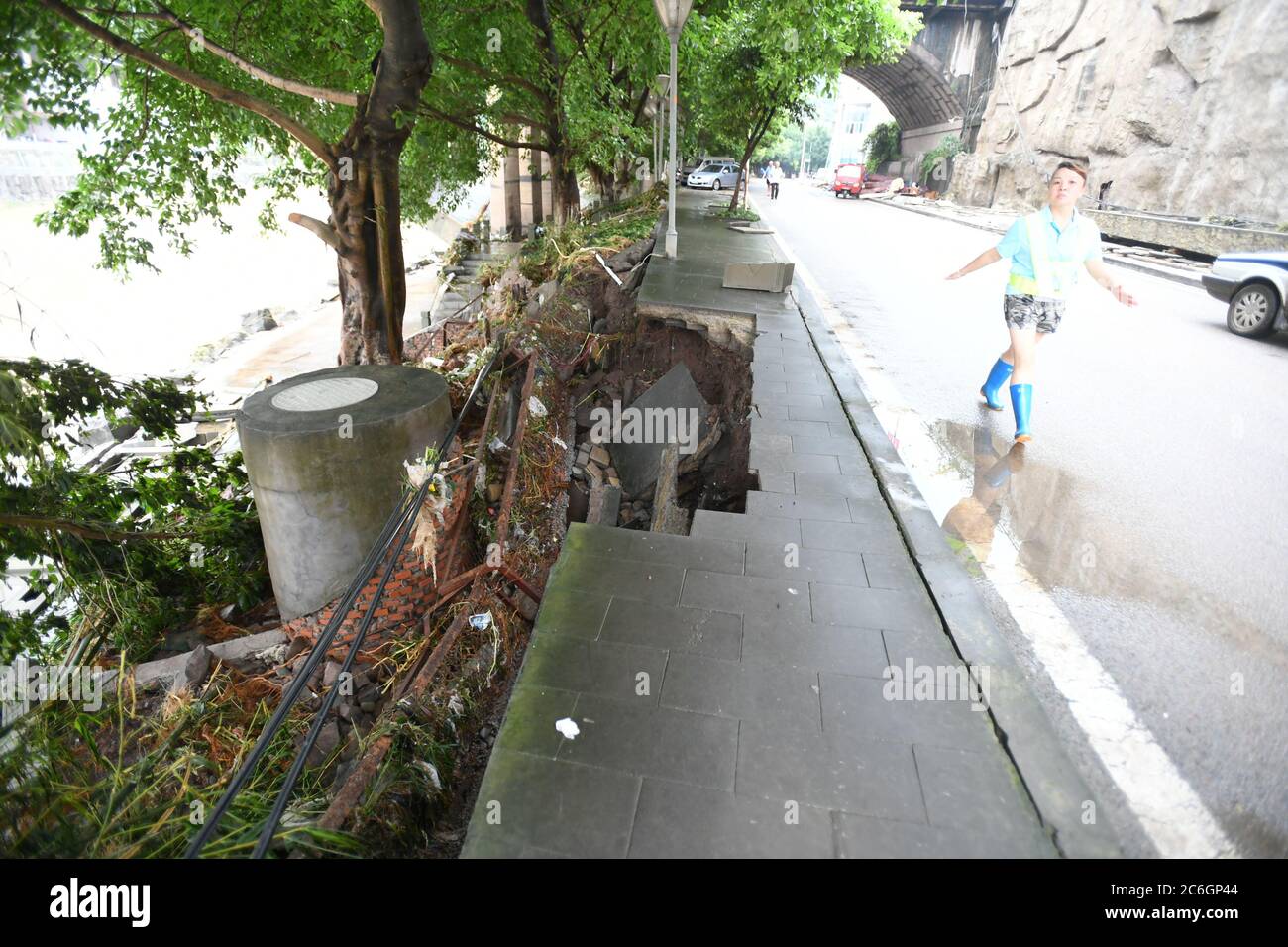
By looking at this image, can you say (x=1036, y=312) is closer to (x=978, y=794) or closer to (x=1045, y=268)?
(x=1045, y=268)

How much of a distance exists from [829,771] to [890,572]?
4.56ft

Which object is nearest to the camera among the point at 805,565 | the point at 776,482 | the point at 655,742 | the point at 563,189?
the point at 655,742

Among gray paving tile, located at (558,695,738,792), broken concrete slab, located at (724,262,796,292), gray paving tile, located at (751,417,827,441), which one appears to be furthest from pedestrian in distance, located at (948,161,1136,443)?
gray paving tile, located at (558,695,738,792)

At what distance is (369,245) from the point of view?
779 centimetres

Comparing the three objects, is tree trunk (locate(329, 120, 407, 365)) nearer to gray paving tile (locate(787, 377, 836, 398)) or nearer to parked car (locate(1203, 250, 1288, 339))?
gray paving tile (locate(787, 377, 836, 398))

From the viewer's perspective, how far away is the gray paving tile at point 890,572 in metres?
3.42

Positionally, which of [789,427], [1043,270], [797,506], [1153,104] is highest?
[1153,104]

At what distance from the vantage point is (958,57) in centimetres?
3916

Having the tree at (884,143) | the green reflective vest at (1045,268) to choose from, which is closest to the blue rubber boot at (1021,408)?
the green reflective vest at (1045,268)

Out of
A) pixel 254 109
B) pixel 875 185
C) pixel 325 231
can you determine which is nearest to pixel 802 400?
pixel 325 231

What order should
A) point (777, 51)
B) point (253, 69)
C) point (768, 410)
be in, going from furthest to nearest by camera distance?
point (777, 51) → point (253, 69) → point (768, 410)

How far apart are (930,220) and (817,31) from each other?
14382 mm
